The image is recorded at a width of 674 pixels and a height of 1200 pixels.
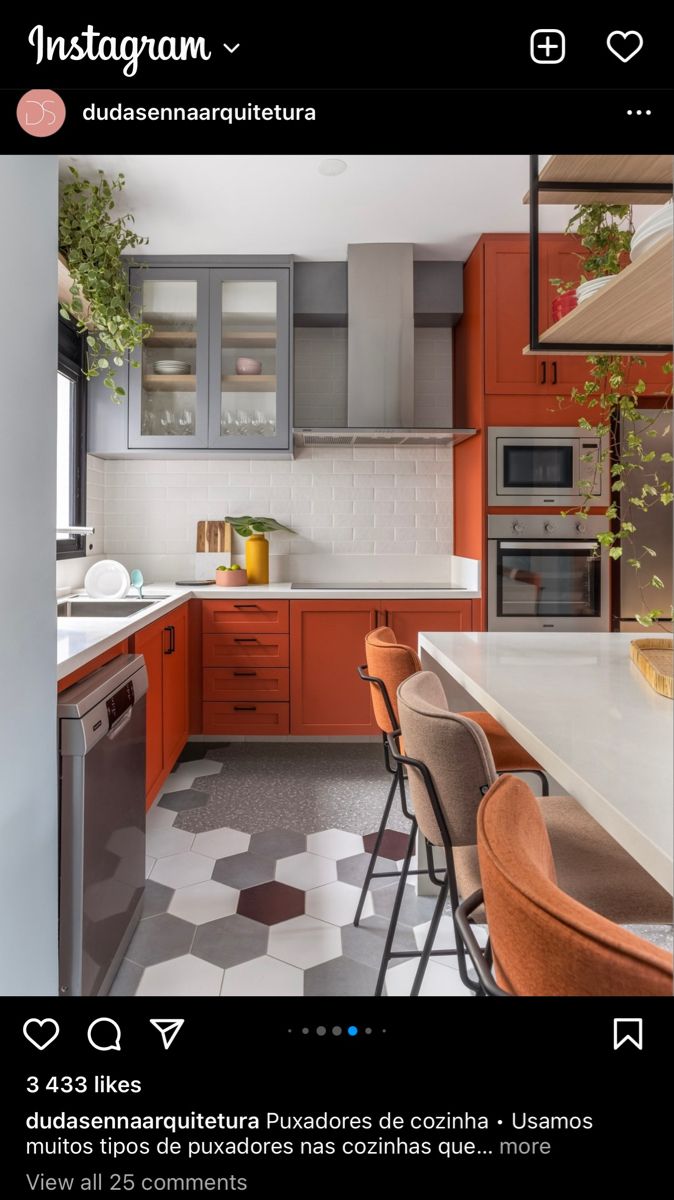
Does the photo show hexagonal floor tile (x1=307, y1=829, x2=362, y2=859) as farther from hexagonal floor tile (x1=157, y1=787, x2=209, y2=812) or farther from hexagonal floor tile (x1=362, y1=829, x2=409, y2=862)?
hexagonal floor tile (x1=157, y1=787, x2=209, y2=812)

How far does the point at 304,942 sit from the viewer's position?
1.73 m

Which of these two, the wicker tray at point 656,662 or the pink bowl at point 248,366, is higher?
the pink bowl at point 248,366

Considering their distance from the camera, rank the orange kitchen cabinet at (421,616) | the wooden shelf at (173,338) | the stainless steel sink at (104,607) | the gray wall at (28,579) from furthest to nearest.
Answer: the wooden shelf at (173,338) < the orange kitchen cabinet at (421,616) < the stainless steel sink at (104,607) < the gray wall at (28,579)

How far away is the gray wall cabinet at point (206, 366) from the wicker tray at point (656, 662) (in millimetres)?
2393

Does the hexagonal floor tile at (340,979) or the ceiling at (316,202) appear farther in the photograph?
the ceiling at (316,202)

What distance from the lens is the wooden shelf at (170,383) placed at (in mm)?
3510

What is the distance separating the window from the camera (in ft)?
11.0

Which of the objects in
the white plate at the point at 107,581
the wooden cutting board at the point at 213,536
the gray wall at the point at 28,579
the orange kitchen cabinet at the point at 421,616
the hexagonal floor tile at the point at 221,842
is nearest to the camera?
the gray wall at the point at 28,579

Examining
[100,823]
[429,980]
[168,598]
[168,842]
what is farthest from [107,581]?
[429,980]
